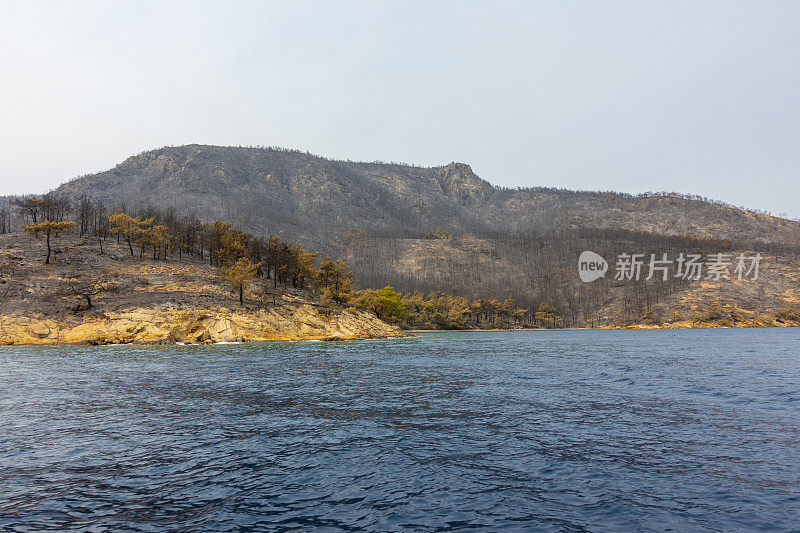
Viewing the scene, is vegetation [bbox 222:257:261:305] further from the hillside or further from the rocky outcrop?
the rocky outcrop

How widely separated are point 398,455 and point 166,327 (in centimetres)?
7529

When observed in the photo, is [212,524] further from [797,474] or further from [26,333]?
[26,333]

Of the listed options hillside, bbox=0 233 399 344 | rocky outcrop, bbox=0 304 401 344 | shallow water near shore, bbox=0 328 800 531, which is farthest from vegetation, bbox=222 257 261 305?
shallow water near shore, bbox=0 328 800 531

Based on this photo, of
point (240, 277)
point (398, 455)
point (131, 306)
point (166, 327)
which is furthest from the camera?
point (240, 277)

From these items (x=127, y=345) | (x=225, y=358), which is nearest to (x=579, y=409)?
(x=225, y=358)

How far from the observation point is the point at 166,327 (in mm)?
79438

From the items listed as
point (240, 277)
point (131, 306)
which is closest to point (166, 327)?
point (131, 306)

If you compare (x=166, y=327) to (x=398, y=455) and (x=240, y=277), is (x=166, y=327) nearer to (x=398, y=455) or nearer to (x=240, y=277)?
(x=240, y=277)

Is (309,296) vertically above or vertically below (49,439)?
below

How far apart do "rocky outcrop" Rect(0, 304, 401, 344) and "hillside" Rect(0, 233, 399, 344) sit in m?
0.13

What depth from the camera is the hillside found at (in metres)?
76.4

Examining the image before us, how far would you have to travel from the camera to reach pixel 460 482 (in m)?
14.0

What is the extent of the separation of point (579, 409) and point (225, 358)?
4182cm

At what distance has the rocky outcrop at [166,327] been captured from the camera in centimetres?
7412
